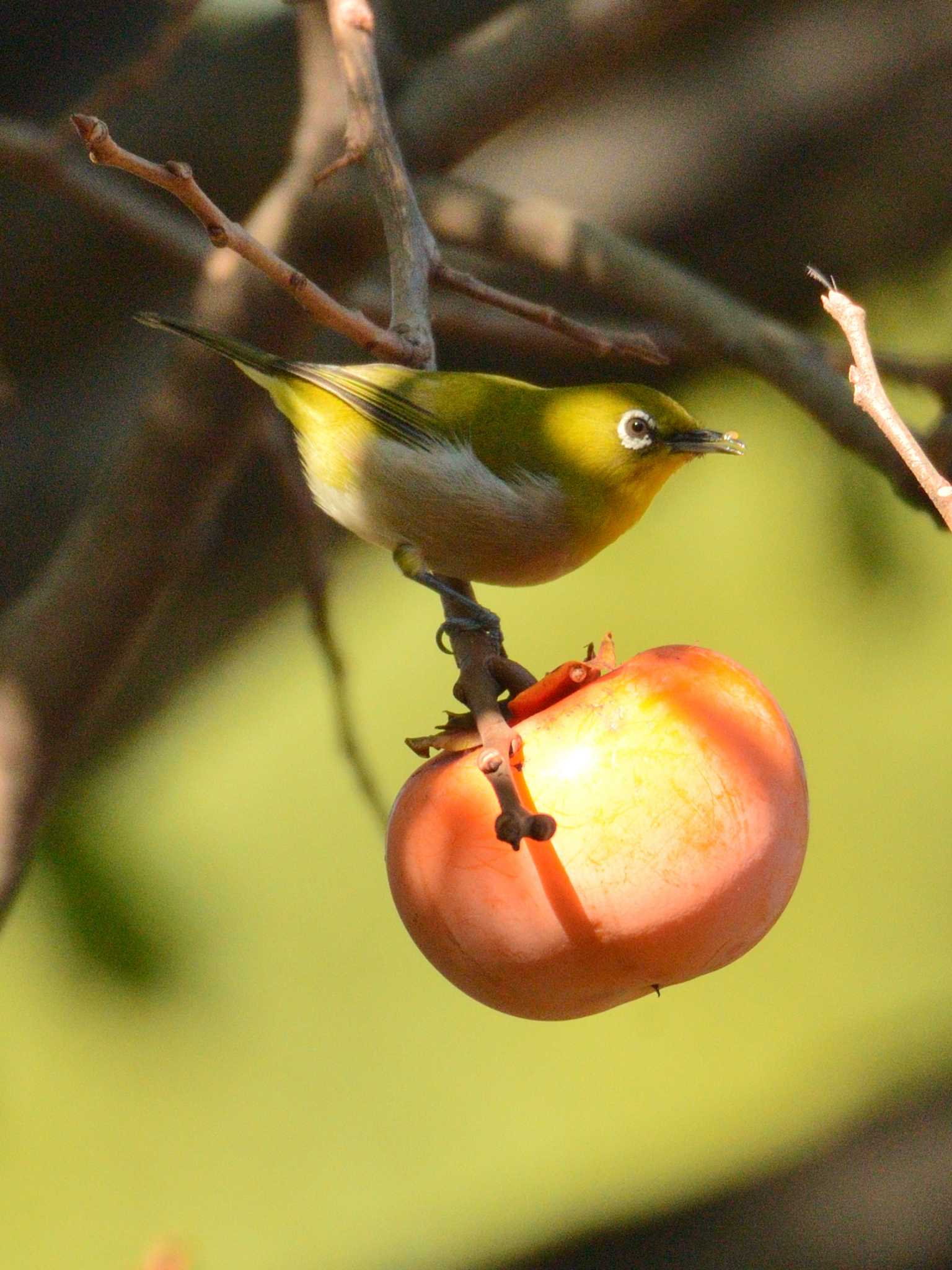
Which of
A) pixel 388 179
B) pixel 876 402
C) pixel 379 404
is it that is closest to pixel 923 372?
pixel 379 404

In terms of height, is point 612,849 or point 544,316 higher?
point 544,316

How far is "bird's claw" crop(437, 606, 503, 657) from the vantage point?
1070 mm

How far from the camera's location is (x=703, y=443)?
4.83 ft

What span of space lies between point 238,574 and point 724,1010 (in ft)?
5.44

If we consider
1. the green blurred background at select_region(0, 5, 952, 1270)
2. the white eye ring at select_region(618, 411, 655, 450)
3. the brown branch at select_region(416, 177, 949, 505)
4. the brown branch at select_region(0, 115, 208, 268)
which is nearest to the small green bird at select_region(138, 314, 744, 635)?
the white eye ring at select_region(618, 411, 655, 450)

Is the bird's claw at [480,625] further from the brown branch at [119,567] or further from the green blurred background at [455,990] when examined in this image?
the green blurred background at [455,990]

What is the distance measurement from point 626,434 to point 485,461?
0.17 meters

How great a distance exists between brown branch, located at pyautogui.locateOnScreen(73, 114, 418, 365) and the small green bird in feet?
1.21

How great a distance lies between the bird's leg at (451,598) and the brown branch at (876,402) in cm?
43

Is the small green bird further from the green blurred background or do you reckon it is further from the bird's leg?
the green blurred background

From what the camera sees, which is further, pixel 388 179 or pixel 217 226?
pixel 388 179

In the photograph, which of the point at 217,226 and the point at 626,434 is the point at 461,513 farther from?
the point at 217,226

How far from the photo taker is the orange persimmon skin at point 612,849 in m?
0.88

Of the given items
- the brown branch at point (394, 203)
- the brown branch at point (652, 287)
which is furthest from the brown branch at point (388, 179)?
the brown branch at point (652, 287)
